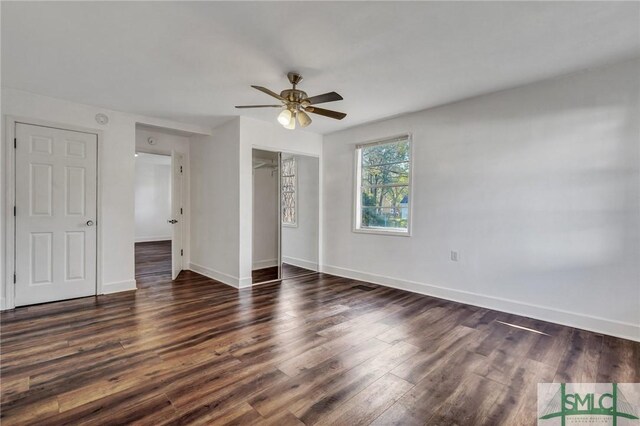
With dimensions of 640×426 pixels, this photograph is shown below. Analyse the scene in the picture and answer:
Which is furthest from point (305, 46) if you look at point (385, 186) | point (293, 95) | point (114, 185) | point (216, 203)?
point (114, 185)

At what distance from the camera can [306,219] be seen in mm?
5871

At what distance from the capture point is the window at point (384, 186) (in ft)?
14.5

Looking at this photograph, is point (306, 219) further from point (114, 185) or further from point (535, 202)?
point (535, 202)

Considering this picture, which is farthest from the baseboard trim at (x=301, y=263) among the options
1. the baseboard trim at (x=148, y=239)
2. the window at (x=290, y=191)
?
the baseboard trim at (x=148, y=239)

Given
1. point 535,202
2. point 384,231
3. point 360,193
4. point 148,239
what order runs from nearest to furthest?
point 535,202 < point 384,231 < point 360,193 < point 148,239

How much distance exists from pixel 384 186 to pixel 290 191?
2.23 meters

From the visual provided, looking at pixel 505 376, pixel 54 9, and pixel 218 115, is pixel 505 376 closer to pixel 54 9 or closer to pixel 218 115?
pixel 54 9

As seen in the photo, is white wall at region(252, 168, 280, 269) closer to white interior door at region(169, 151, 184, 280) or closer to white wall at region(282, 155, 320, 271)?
white wall at region(282, 155, 320, 271)

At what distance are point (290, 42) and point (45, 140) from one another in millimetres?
3443

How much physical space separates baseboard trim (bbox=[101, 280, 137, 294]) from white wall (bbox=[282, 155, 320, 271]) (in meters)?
2.88

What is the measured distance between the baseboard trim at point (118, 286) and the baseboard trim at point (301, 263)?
2833mm

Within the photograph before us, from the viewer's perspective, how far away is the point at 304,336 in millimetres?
2770

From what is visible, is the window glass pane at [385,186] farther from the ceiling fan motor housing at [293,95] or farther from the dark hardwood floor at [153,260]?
the dark hardwood floor at [153,260]

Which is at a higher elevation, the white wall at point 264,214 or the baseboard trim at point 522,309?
the white wall at point 264,214
